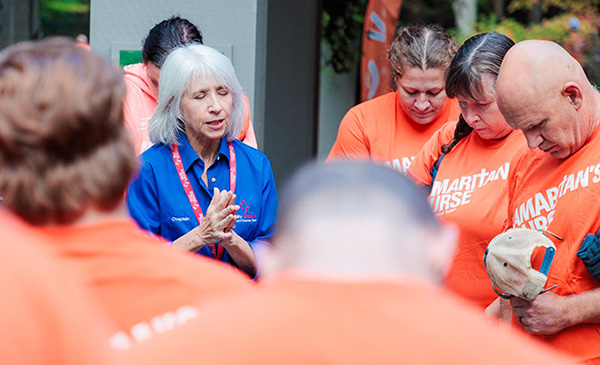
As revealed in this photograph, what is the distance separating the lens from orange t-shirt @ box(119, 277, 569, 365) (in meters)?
1.28

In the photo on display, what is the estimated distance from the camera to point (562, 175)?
276cm

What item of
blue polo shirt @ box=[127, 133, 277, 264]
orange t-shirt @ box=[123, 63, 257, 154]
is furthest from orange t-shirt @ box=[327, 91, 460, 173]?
blue polo shirt @ box=[127, 133, 277, 264]

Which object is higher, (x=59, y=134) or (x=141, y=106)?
(x=59, y=134)

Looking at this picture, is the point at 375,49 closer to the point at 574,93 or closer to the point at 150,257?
the point at 574,93

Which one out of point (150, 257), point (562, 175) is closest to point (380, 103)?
point (562, 175)

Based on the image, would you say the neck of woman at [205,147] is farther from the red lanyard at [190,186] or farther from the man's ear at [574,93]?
the man's ear at [574,93]

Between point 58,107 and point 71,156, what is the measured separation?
4.2 inches

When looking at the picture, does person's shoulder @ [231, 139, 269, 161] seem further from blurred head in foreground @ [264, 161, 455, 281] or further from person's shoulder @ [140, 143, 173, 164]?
blurred head in foreground @ [264, 161, 455, 281]

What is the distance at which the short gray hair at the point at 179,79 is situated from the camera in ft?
12.1

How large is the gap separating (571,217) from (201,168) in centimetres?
159

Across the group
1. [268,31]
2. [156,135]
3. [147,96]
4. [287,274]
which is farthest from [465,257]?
[268,31]

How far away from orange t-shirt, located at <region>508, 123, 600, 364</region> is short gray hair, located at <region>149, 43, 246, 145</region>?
58.0 inches

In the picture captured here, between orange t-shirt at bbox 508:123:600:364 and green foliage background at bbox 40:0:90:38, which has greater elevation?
green foliage background at bbox 40:0:90:38

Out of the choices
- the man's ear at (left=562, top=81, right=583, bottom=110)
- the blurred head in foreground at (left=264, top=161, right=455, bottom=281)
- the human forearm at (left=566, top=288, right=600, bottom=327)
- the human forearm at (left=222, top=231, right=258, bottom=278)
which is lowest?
the human forearm at (left=222, top=231, right=258, bottom=278)
